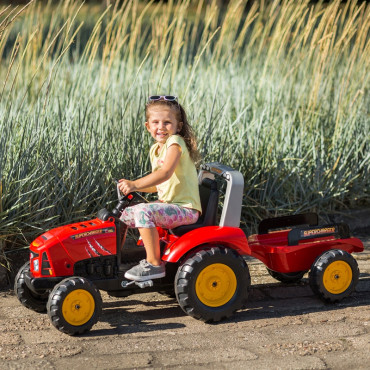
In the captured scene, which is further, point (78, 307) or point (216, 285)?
point (216, 285)

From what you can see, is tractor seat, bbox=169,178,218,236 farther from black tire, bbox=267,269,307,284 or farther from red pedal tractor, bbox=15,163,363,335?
black tire, bbox=267,269,307,284

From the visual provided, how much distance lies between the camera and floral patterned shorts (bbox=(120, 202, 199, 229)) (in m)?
3.95

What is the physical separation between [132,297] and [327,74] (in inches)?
125

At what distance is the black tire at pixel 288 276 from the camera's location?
15.2 feet

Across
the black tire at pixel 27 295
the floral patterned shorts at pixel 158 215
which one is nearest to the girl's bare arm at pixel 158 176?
the floral patterned shorts at pixel 158 215

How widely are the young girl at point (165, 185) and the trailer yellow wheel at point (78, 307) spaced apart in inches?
11.6

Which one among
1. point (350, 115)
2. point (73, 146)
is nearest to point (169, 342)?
point (73, 146)

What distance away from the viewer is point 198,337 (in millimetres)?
3746

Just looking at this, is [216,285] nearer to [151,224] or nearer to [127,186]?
[151,224]

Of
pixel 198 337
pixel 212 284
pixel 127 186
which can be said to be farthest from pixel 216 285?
pixel 127 186

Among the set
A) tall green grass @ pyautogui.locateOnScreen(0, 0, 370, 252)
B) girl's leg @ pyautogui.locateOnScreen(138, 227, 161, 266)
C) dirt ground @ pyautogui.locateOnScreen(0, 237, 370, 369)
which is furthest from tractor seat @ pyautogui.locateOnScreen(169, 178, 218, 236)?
tall green grass @ pyautogui.locateOnScreen(0, 0, 370, 252)

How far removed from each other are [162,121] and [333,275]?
1380 millimetres

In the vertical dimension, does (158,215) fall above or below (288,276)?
above

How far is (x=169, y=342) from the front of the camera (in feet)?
12.0
